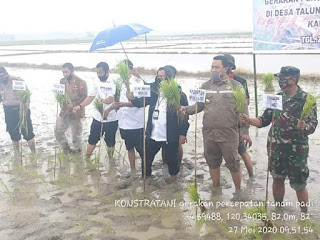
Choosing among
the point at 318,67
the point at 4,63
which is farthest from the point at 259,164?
the point at 4,63

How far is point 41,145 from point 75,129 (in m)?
1.11

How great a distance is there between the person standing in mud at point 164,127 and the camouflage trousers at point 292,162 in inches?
53.3

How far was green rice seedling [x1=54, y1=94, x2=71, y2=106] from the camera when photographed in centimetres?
583

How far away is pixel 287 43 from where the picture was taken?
20.1 ft

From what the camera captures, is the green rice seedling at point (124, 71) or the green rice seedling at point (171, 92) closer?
the green rice seedling at point (171, 92)

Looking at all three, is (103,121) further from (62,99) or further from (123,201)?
(123,201)

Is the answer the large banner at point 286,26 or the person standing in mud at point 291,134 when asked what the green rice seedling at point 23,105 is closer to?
the person standing in mud at point 291,134

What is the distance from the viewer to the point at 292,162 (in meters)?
3.70

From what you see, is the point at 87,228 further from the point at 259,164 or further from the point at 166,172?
the point at 259,164

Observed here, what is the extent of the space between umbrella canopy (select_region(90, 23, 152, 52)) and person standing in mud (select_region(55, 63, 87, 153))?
0.92 meters

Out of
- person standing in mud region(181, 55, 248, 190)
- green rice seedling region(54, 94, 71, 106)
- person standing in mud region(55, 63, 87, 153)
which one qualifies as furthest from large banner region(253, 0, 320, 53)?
green rice seedling region(54, 94, 71, 106)

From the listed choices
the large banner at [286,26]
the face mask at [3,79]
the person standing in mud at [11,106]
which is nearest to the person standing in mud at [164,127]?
the large banner at [286,26]

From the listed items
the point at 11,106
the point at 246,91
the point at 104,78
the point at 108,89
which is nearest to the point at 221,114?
the point at 246,91

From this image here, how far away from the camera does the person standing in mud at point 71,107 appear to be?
A: 241 inches
